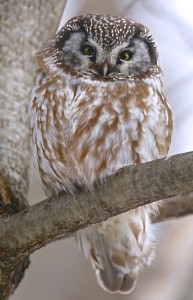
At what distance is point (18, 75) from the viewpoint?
14.2 feet

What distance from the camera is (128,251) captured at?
13.3ft

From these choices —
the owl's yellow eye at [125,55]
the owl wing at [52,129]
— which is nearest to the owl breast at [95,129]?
the owl wing at [52,129]

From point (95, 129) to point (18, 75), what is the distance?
954 mm

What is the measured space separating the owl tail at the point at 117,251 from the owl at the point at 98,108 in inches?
1.6

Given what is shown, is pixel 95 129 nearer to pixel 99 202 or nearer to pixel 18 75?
pixel 99 202

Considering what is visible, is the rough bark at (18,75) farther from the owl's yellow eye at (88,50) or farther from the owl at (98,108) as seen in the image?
the owl's yellow eye at (88,50)

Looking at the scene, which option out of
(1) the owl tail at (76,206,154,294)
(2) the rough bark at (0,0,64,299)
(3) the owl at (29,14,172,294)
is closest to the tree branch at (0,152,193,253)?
(3) the owl at (29,14,172,294)

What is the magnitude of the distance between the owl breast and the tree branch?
7.7 inches

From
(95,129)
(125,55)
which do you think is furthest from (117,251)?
(125,55)

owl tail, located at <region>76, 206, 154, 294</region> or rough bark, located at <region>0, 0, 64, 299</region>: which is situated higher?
rough bark, located at <region>0, 0, 64, 299</region>

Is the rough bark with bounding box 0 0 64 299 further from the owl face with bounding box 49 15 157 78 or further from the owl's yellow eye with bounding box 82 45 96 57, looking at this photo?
the owl's yellow eye with bounding box 82 45 96 57

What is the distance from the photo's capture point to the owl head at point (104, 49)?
3.63m

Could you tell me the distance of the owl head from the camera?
3627mm

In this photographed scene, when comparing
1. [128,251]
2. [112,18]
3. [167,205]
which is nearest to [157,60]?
[112,18]
